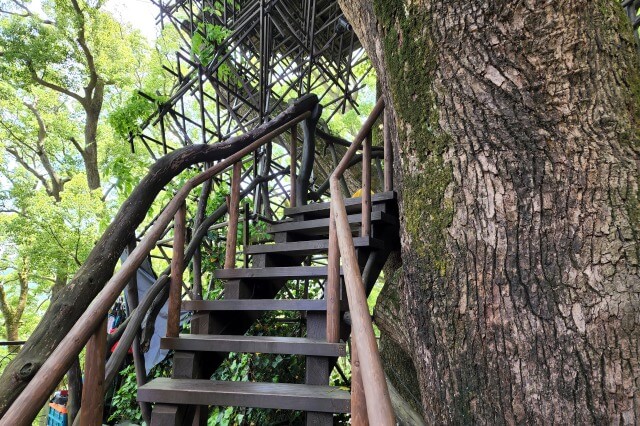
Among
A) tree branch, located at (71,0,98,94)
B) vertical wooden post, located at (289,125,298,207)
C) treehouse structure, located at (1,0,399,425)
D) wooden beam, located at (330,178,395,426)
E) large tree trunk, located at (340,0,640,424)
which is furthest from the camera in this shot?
tree branch, located at (71,0,98,94)

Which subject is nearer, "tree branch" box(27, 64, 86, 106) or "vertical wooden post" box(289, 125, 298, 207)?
"vertical wooden post" box(289, 125, 298, 207)

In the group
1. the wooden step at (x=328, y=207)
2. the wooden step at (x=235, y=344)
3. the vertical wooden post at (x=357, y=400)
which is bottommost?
the vertical wooden post at (x=357, y=400)

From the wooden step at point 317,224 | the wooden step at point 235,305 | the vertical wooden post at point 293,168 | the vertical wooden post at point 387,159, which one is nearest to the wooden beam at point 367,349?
the wooden step at point 235,305

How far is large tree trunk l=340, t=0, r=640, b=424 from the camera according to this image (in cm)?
130

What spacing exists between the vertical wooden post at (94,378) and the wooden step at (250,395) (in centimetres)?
60

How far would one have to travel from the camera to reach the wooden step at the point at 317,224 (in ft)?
11.1

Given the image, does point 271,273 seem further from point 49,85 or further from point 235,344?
point 49,85

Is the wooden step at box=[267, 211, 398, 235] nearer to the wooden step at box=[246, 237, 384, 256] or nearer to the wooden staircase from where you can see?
the wooden staircase

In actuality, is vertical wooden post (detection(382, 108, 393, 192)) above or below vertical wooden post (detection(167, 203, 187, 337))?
above

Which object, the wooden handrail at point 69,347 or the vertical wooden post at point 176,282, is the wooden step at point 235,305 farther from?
the wooden handrail at point 69,347

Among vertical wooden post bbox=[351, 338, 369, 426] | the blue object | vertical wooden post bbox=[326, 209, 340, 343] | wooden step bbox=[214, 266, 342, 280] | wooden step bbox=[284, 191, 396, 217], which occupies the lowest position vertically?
the blue object

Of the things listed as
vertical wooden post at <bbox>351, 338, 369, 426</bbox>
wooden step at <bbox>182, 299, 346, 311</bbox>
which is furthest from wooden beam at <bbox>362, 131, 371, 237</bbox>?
vertical wooden post at <bbox>351, 338, 369, 426</bbox>

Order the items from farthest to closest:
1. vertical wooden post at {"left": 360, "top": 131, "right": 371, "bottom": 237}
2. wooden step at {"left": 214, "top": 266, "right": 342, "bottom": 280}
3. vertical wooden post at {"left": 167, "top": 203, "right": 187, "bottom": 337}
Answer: vertical wooden post at {"left": 360, "top": 131, "right": 371, "bottom": 237} → wooden step at {"left": 214, "top": 266, "right": 342, "bottom": 280} → vertical wooden post at {"left": 167, "top": 203, "right": 187, "bottom": 337}

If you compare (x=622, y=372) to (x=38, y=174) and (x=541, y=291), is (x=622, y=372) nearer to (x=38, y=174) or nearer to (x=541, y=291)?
(x=541, y=291)
